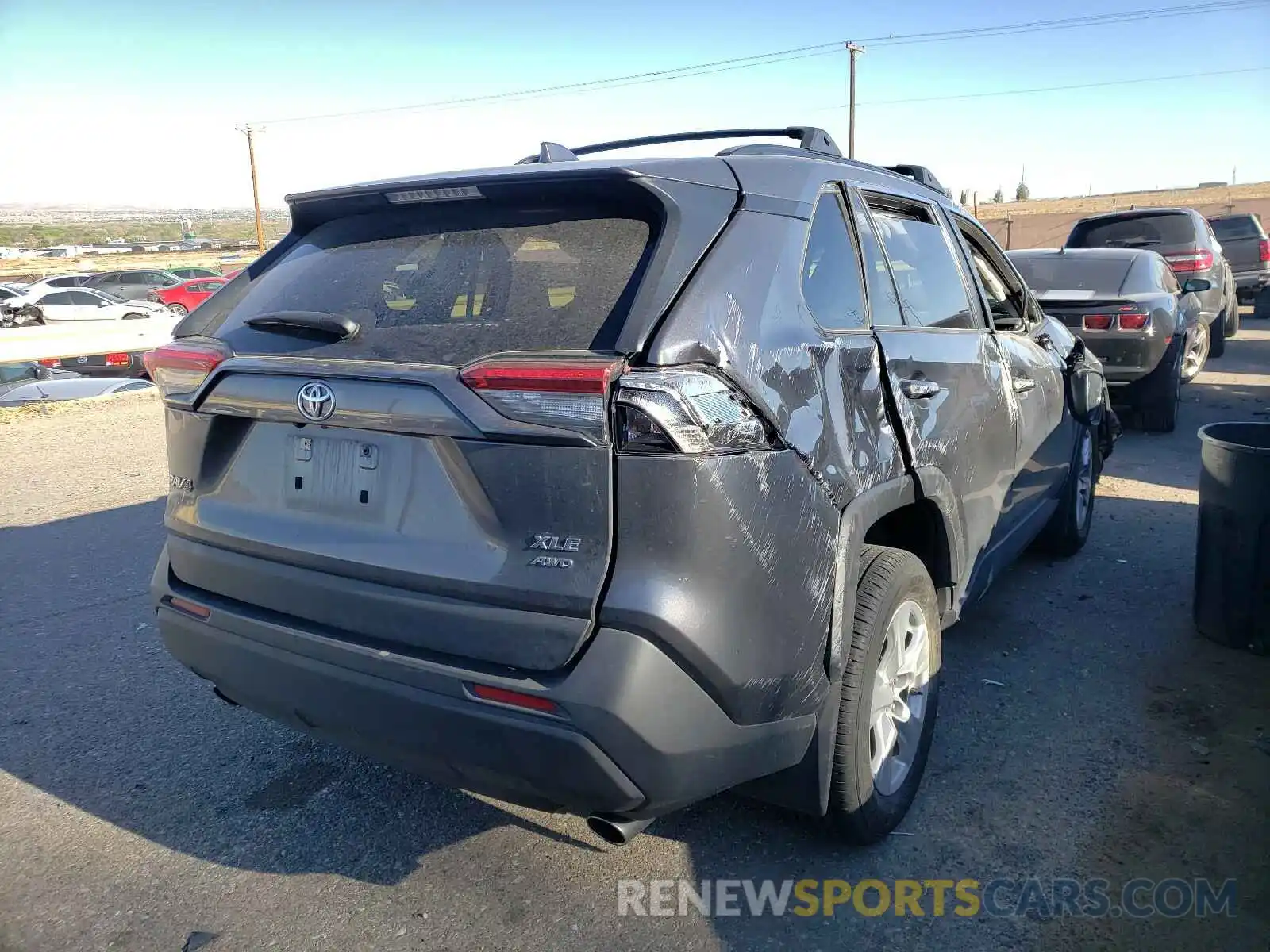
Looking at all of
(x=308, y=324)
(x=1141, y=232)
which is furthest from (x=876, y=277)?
(x=1141, y=232)

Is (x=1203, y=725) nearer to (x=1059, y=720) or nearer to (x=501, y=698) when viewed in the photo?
(x=1059, y=720)

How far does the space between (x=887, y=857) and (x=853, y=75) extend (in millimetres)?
40315

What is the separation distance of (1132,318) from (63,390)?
11.6 meters

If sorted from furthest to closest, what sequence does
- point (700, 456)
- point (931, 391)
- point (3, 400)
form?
point (3, 400), point (931, 391), point (700, 456)

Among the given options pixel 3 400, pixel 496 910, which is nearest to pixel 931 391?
pixel 496 910

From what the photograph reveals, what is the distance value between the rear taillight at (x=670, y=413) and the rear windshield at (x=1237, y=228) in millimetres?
18110

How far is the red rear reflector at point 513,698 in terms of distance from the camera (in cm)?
205

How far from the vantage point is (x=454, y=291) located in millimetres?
2447

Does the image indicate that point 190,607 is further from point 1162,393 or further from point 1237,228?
point 1237,228

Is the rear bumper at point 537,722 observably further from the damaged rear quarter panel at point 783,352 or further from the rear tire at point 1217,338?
the rear tire at point 1217,338

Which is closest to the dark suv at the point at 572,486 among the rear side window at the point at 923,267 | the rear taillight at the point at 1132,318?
the rear side window at the point at 923,267

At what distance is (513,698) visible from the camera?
209 cm

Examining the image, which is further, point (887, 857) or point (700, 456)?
point (887, 857)

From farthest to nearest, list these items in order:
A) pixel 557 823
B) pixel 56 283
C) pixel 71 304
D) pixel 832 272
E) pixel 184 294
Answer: pixel 56 283 → pixel 184 294 → pixel 71 304 → pixel 557 823 → pixel 832 272
